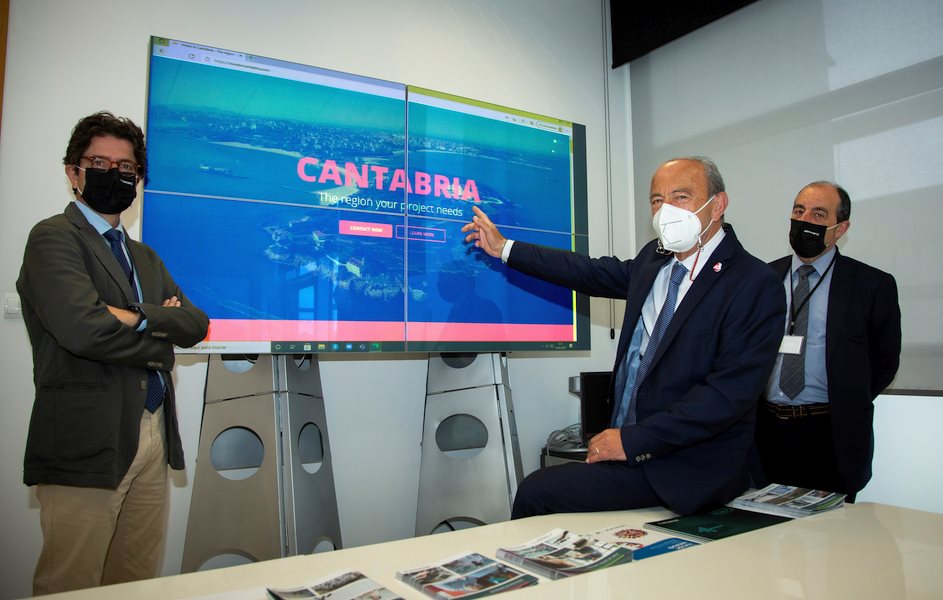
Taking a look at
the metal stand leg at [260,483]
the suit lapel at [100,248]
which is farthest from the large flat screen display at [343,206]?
the suit lapel at [100,248]

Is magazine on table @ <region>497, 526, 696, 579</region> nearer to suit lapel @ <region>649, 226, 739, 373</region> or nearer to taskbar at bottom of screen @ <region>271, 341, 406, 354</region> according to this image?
suit lapel @ <region>649, 226, 739, 373</region>

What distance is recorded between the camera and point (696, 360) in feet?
6.49

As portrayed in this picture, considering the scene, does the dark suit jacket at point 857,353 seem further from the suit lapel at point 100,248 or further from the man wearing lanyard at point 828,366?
the suit lapel at point 100,248

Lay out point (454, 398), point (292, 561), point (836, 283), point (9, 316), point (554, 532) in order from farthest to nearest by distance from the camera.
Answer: point (454, 398) → point (836, 283) → point (9, 316) → point (554, 532) → point (292, 561)

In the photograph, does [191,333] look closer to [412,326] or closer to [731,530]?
[412,326]

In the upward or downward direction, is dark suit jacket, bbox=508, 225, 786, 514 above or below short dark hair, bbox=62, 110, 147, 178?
below

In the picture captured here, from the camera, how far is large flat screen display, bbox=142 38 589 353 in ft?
8.26

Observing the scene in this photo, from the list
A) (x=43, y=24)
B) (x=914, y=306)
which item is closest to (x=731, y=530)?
(x=914, y=306)

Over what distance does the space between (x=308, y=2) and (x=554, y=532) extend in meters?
3.01

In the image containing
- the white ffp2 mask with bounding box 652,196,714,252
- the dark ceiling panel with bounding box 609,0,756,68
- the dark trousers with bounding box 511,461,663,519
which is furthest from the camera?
the dark ceiling panel with bounding box 609,0,756,68

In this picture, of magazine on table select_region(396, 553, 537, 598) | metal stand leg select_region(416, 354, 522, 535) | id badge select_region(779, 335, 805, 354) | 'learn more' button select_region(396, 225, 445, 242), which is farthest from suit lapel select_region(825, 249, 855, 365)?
magazine on table select_region(396, 553, 537, 598)

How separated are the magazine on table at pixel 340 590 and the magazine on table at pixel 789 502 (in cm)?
116

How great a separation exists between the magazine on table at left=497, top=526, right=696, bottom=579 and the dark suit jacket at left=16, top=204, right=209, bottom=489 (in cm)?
124

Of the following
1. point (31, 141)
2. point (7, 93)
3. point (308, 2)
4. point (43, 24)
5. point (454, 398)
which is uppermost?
point (308, 2)
